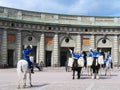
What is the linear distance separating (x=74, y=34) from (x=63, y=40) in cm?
229

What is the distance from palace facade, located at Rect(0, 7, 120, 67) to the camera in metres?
48.9

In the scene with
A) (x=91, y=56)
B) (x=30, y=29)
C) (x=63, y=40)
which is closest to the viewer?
(x=91, y=56)

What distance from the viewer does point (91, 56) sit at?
24.7 m

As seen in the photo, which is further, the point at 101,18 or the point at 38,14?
the point at 101,18

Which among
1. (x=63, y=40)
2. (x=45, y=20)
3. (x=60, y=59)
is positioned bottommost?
(x=60, y=59)

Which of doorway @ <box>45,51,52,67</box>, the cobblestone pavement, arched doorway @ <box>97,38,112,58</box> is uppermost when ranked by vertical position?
arched doorway @ <box>97,38,112,58</box>

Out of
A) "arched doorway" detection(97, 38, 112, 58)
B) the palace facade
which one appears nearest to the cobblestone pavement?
the palace facade

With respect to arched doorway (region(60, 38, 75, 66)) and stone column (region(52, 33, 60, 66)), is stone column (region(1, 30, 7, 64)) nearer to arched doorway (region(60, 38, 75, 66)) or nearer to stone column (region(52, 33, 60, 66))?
stone column (region(52, 33, 60, 66))

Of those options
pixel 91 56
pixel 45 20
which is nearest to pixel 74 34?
pixel 45 20

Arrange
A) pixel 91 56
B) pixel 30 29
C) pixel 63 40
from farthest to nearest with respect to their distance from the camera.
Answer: pixel 63 40 < pixel 30 29 < pixel 91 56

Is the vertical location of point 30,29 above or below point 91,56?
above

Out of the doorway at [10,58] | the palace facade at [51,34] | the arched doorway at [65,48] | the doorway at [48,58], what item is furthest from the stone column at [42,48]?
the doorway at [10,58]

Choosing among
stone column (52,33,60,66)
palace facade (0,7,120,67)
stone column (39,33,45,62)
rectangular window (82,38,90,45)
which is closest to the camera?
palace facade (0,7,120,67)

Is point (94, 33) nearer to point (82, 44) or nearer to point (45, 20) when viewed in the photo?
point (82, 44)
